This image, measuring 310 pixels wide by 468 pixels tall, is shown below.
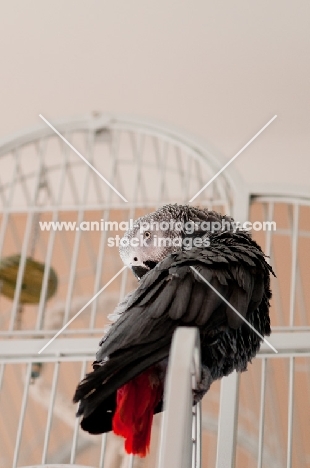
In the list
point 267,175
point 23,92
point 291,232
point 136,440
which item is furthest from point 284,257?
point 136,440

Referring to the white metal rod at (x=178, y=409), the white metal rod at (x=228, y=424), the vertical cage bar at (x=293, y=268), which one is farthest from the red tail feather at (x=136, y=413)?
the vertical cage bar at (x=293, y=268)

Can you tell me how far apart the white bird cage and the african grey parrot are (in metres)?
0.25

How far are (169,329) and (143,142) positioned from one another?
2.57 feet

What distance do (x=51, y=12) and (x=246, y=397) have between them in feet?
3.66

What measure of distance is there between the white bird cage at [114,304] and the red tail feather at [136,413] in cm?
31

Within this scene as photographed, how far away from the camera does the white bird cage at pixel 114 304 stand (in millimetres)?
1032

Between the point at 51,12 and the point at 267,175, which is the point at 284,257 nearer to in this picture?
the point at 267,175

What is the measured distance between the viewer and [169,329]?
660 mm

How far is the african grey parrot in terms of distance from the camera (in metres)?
0.63

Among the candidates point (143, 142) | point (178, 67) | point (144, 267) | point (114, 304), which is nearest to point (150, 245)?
point (144, 267)

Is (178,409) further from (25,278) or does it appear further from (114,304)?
(114,304)

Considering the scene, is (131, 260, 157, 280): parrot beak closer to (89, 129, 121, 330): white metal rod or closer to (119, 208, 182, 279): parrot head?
(119, 208, 182, 279): parrot head

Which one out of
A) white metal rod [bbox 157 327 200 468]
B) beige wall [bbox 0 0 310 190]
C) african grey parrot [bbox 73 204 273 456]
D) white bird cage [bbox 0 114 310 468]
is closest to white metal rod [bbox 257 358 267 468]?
white bird cage [bbox 0 114 310 468]

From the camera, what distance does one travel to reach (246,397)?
5.42 ft
